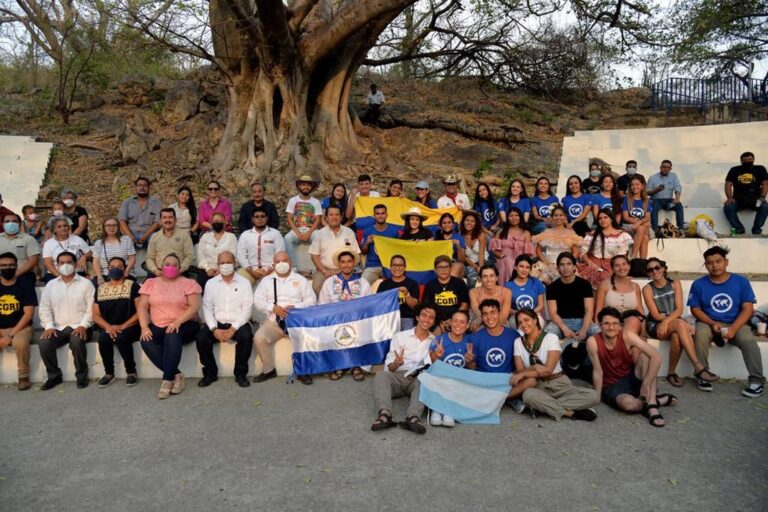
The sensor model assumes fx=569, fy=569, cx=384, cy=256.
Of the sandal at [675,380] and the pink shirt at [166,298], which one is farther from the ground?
the pink shirt at [166,298]

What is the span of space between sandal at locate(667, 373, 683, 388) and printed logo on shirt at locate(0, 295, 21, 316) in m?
8.35

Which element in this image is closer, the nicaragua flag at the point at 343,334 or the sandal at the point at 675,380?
the sandal at the point at 675,380

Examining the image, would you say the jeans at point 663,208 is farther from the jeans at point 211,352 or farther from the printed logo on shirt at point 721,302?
the jeans at point 211,352

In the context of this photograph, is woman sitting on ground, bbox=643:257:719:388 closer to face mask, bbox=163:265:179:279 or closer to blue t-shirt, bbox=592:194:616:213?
blue t-shirt, bbox=592:194:616:213

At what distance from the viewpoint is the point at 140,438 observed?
559 cm

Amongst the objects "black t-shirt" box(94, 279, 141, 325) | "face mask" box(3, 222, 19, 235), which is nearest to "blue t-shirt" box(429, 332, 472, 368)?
"black t-shirt" box(94, 279, 141, 325)

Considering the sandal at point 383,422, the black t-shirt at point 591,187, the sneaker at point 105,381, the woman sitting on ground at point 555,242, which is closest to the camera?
the sandal at point 383,422

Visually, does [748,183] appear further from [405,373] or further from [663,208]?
[405,373]

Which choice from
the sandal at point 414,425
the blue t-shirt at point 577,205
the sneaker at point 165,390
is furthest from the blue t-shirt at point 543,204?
the sneaker at point 165,390

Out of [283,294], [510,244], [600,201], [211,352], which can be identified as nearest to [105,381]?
[211,352]

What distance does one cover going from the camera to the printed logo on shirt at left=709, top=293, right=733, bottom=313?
672 centimetres

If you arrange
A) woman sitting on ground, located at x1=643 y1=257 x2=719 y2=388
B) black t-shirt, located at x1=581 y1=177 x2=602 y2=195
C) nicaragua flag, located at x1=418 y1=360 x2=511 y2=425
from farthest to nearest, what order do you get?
black t-shirt, located at x1=581 y1=177 x2=602 y2=195 → woman sitting on ground, located at x1=643 y1=257 x2=719 y2=388 → nicaragua flag, located at x1=418 y1=360 x2=511 y2=425

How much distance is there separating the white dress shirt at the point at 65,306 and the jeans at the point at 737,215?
11.2 metres

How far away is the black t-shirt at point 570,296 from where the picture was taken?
23.5 ft
